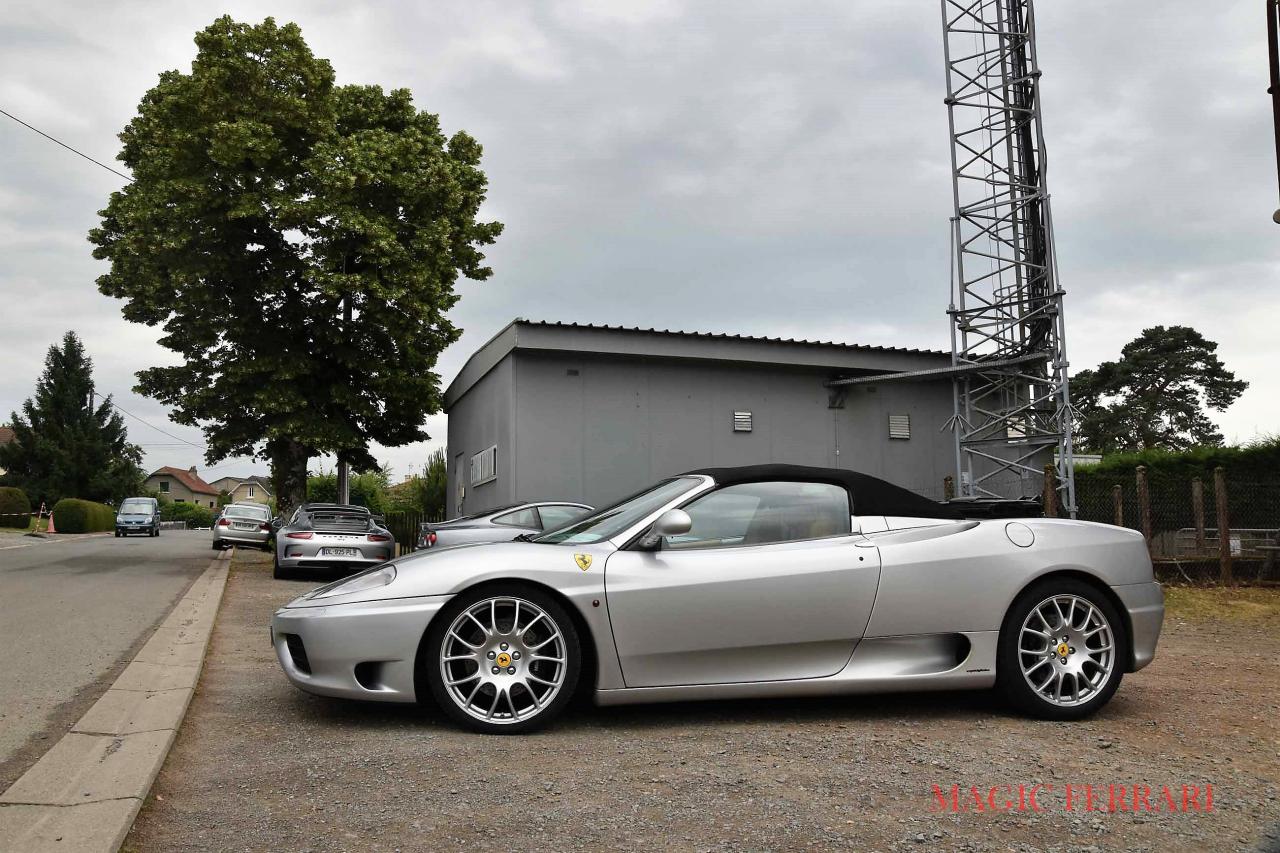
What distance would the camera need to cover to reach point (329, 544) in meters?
15.4

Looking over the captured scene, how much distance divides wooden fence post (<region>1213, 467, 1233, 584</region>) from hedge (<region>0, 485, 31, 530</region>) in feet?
159

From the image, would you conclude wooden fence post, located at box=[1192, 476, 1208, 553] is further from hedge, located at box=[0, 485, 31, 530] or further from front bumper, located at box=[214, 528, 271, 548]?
hedge, located at box=[0, 485, 31, 530]

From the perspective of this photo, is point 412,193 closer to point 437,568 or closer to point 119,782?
point 437,568

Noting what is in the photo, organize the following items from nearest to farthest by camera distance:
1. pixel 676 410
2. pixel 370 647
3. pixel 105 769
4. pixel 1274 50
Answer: pixel 105 769 → pixel 370 647 → pixel 1274 50 → pixel 676 410

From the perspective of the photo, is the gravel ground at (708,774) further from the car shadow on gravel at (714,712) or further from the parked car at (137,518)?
the parked car at (137,518)

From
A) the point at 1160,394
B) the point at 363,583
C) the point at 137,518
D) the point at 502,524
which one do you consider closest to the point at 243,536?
the point at 502,524

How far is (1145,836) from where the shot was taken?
315 cm

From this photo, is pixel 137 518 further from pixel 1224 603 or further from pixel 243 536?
pixel 1224 603

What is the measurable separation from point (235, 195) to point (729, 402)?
9915mm

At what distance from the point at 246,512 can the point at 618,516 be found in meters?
24.6

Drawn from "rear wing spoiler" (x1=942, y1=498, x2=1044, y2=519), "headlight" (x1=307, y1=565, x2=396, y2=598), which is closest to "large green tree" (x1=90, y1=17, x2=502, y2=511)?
"headlight" (x1=307, y1=565, x2=396, y2=598)

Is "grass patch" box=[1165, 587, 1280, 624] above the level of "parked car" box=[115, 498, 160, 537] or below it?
below

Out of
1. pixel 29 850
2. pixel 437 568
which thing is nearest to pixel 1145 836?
pixel 437 568

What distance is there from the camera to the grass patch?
35.7 feet
